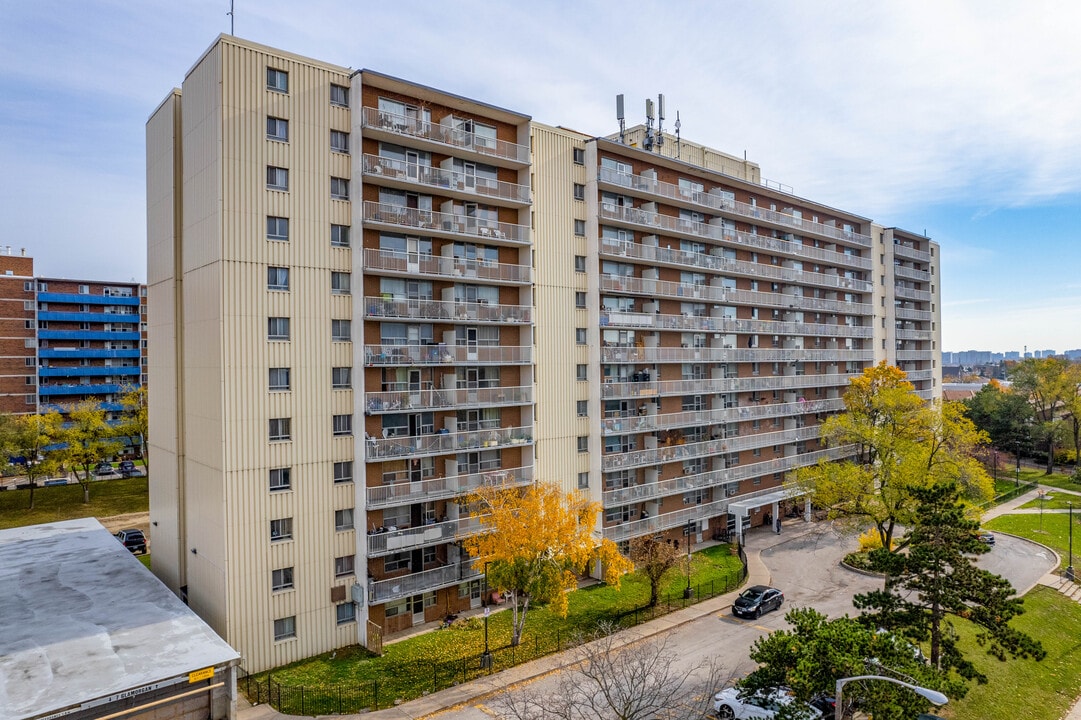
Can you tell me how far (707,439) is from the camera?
167 ft

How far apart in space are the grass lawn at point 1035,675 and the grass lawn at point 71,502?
64855mm

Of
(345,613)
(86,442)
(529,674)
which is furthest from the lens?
(86,442)

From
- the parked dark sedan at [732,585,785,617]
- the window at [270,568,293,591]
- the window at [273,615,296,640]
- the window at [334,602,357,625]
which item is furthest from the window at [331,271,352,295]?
the parked dark sedan at [732,585,785,617]

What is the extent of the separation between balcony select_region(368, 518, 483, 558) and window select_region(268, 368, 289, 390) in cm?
819

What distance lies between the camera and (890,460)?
4241 cm

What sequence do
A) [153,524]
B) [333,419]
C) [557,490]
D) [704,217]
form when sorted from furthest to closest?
[704,217] < [153,524] < [557,490] < [333,419]

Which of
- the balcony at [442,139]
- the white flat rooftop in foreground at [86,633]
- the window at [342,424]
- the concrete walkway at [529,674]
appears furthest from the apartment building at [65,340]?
the concrete walkway at [529,674]

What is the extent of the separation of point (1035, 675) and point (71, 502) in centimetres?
7617

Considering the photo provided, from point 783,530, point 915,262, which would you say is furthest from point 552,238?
point 915,262

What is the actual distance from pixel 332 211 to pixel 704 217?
98.6 feet

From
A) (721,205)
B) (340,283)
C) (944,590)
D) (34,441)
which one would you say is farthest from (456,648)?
(34,441)

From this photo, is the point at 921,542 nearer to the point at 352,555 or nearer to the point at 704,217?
the point at 352,555

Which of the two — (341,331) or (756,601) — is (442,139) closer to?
(341,331)

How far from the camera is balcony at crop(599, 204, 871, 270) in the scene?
43.4 m
